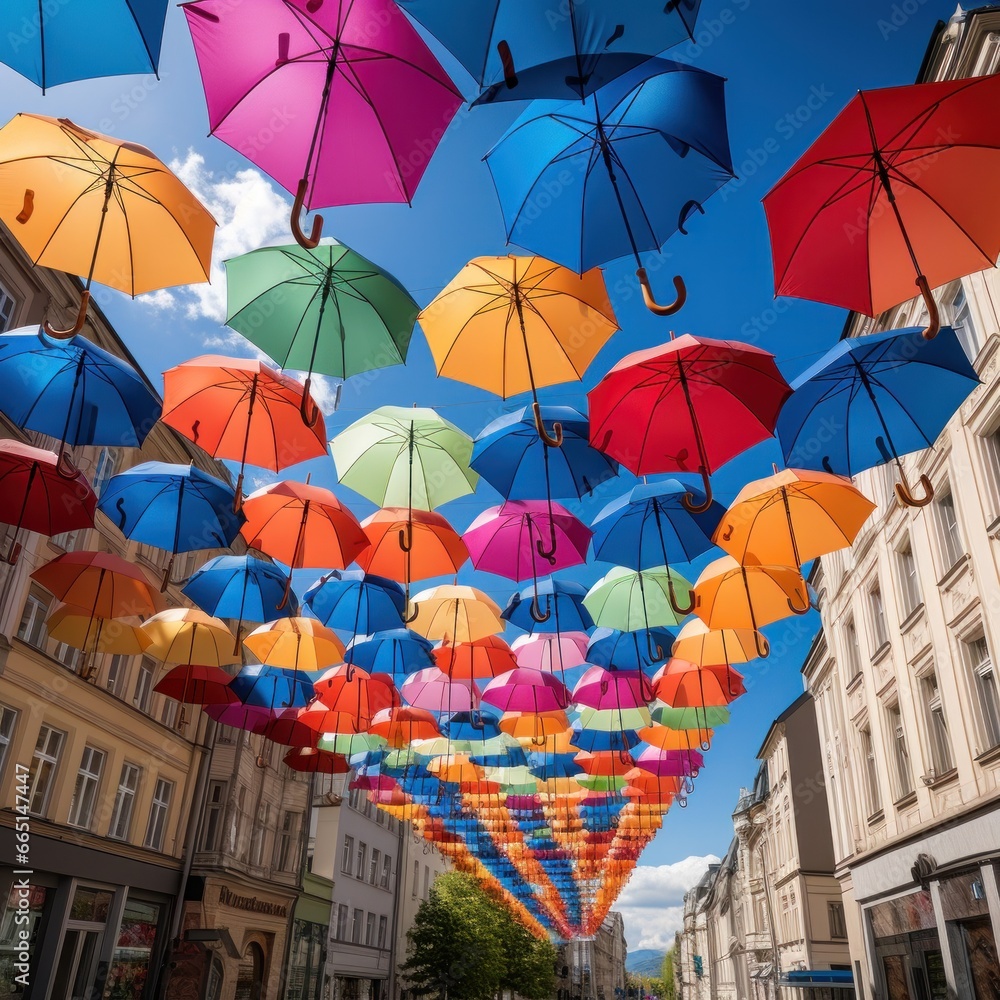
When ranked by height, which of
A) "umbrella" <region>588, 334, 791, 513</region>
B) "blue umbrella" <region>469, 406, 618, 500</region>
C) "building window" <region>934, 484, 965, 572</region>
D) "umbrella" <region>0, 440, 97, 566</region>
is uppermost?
"building window" <region>934, 484, 965, 572</region>

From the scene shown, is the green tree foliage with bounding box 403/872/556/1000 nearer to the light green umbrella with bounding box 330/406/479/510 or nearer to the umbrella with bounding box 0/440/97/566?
the light green umbrella with bounding box 330/406/479/510

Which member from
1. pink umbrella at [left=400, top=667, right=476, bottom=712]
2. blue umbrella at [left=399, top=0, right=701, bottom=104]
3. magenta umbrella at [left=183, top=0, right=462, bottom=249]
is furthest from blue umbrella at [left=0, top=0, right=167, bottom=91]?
pink umbrella at [left=400, top=667, right=476, bottom=712]

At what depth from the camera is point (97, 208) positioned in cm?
668

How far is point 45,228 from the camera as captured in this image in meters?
6.68

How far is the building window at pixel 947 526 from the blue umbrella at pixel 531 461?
26.5 ft

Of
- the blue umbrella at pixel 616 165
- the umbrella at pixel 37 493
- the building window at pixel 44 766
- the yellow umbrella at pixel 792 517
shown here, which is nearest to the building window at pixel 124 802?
the building window at pixel 44 766

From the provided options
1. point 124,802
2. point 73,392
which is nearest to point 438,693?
point 73,392

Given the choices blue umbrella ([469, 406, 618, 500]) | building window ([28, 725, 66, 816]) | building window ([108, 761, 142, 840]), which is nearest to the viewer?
blue umbrella ([469, 406, 618, 500])

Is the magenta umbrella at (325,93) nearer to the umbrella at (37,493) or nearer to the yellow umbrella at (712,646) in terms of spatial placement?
the umbrella at (37,493)

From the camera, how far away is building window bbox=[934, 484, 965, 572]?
14.4 metres

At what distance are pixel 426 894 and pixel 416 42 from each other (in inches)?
1928

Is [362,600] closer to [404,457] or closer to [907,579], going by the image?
[404,457]

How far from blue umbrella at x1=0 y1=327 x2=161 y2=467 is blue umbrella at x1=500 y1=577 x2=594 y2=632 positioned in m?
5.75

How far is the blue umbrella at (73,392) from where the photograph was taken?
8.36 meters
